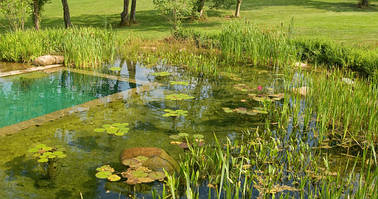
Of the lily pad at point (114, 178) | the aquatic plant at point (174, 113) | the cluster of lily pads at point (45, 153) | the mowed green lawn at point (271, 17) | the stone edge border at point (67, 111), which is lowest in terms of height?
the lily pad at point (114, 178)

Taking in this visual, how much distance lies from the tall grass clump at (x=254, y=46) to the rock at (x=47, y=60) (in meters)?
5.26

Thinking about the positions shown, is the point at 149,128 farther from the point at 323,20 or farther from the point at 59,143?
the point at 323,20

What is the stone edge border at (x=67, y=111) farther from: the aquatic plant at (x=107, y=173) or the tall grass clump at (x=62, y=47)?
the tall grass clump at (x=62, y=47)

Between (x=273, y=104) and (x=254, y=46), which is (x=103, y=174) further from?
(x=254, y=46)

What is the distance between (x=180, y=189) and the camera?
12.7ft

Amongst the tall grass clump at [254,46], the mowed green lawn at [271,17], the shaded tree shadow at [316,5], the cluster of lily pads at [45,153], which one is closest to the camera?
the cluster of lily pads at [45,153]

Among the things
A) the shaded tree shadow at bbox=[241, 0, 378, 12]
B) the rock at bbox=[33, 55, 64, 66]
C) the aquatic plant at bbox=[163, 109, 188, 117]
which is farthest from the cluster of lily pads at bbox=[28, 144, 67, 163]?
the shaded tree shadow at bbox=[241, 0, 378, 12]

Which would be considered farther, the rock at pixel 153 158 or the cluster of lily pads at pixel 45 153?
the cluster of lily pads at pixel 45 153

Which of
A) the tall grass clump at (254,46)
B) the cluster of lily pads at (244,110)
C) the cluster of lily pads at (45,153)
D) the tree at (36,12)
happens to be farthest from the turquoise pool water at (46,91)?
the tree at (36,12)

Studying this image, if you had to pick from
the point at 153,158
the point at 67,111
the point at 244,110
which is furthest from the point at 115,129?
the point at 244,110

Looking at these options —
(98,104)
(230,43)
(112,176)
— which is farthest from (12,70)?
(112,176)

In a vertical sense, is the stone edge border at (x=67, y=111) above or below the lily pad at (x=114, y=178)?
above

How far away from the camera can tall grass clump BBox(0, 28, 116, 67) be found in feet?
33.6

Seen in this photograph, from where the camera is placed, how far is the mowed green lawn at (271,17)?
56.2 ft
